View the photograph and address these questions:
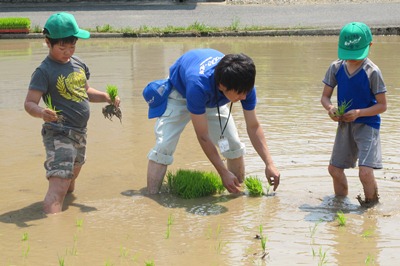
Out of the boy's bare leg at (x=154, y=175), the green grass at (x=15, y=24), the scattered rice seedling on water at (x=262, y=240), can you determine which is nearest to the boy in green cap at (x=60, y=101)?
the boy's bare leg at (x=154, y=175)

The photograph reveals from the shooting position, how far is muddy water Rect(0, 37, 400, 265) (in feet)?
15.7

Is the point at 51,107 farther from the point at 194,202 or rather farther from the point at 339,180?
the point at 339,180

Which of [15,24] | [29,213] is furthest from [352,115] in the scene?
[15,24]

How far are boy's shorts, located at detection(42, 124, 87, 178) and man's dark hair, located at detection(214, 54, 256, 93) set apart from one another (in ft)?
4.03

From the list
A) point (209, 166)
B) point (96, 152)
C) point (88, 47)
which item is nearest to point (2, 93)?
point (96, 152)

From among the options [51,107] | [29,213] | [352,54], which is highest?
[352,54]

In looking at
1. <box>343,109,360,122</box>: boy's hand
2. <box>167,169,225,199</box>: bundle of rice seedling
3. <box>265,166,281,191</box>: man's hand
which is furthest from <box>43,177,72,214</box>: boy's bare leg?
<box>343,109,360,122</box>: boy's hand

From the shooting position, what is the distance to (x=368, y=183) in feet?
18.5

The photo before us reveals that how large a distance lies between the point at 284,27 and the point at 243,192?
15.0 metres

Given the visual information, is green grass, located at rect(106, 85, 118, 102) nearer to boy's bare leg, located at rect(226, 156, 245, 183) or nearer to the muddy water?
the muddy water

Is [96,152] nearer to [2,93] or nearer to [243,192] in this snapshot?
[243,192]

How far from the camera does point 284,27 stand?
20.7m

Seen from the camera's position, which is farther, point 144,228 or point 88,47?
point 88,47

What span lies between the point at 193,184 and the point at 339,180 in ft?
3.71
